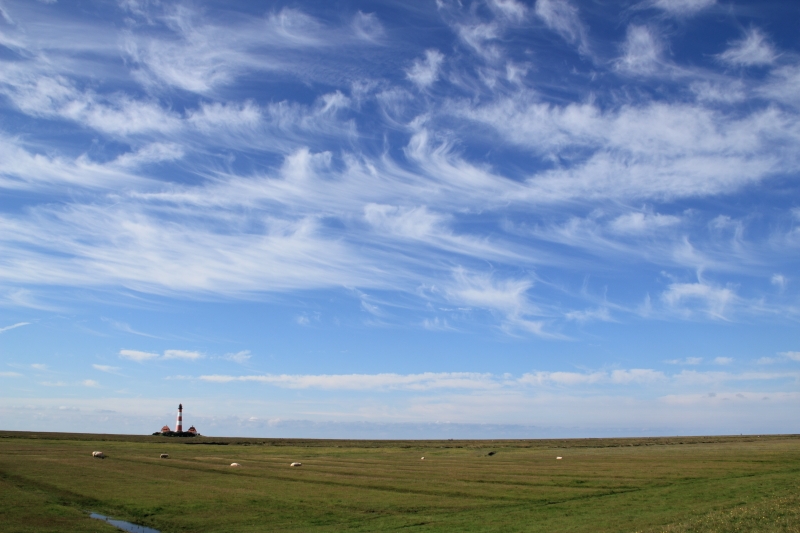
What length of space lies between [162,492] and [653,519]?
123ft

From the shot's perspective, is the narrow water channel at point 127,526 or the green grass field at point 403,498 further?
the green grass field at point 403,498

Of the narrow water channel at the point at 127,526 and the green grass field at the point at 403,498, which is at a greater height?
the narrow water channel at the point at 127,526

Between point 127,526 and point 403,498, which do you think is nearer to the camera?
point 127,526

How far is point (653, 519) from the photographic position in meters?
32.5

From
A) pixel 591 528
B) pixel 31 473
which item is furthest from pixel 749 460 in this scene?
pixel 31 473

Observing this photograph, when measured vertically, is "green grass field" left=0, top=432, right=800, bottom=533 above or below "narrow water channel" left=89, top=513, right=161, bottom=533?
below

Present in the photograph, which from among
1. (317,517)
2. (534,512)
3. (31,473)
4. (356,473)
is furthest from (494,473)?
(31,473)

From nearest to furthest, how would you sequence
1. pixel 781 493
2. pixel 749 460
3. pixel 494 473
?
pixel 781 493, pixel 494 473, pixel 749 460

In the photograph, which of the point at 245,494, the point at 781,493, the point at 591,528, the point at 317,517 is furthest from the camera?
the point at 245,494

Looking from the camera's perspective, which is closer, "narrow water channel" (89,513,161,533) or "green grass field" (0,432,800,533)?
"narrow water channel" (89,513,161,533)

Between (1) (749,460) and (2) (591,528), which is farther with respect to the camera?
(1) (749,460)

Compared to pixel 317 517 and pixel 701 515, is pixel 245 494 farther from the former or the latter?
pixel 701 515

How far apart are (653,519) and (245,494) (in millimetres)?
31091

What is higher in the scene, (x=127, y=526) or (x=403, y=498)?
(x=127, y=526)
